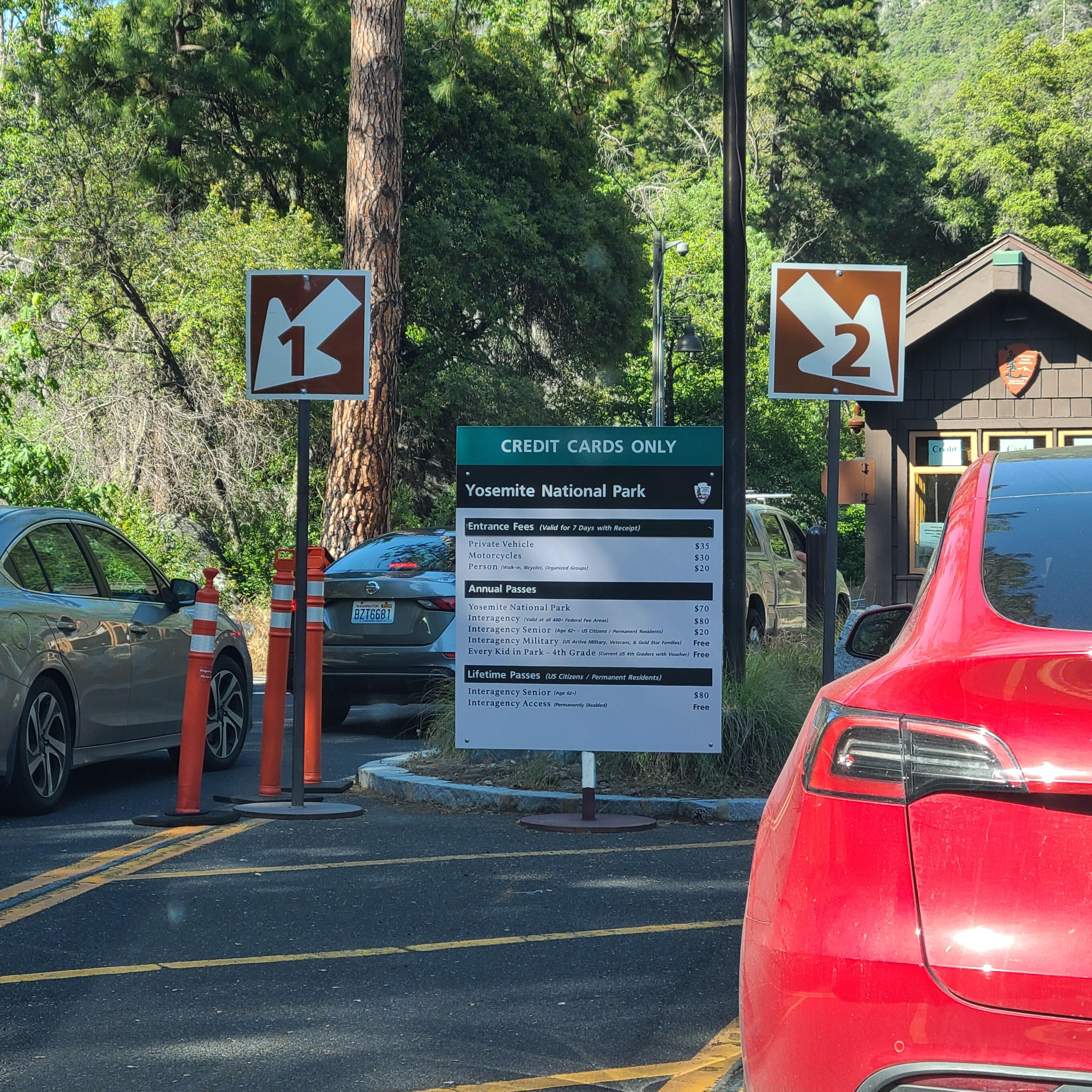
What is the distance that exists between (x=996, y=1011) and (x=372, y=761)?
7613mm

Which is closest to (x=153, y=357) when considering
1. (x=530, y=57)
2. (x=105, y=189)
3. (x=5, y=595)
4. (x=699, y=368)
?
(x=105, y=189)

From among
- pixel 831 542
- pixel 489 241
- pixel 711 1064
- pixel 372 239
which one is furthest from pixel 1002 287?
pixel 711 1064

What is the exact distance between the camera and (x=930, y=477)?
1794cm

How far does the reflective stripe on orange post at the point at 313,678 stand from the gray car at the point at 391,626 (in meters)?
1.93

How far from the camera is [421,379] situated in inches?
1006

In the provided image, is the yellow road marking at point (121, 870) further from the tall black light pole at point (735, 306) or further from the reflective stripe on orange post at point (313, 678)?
the tall black light pole at point (735, 306)

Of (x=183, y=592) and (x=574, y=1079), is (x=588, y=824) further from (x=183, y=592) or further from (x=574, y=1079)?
(x=574, y=1079)

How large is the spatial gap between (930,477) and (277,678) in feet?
37.7

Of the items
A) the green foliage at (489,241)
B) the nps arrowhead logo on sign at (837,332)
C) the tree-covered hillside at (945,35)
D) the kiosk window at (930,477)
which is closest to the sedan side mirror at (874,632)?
the nps arrowhead logo on sign at (837,332)

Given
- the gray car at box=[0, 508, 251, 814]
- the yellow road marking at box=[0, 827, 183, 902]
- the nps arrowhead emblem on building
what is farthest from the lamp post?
the yellow road marking at box=[0, 827, 183, 902]

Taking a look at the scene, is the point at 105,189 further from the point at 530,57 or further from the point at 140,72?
the point at 530,57

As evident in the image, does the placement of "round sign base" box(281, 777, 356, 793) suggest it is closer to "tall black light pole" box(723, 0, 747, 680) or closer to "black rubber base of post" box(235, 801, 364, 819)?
"black rubber base of post" box(235, 801, 364, 819)

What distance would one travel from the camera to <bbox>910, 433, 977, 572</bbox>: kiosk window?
58.2ft

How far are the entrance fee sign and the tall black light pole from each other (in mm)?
Answer: 2299
